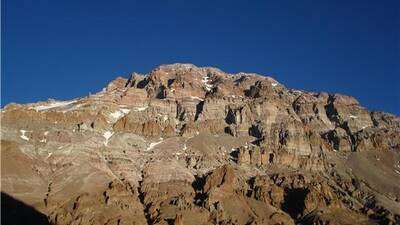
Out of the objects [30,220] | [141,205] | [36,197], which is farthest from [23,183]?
[141,205]

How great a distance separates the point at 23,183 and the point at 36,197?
7.62 metres

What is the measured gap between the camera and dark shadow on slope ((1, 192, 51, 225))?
16588 cm

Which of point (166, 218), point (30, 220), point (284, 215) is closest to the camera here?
point (30, 220)

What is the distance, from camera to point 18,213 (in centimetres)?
17062

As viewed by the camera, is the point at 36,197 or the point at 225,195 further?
the point at 225,195

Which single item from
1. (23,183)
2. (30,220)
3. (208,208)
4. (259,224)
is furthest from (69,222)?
(259,224)

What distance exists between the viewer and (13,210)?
17150 centimetres

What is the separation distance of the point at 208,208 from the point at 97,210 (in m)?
32.3

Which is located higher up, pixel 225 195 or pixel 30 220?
pixel 225 195

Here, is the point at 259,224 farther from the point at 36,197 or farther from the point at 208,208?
the point at 36,197

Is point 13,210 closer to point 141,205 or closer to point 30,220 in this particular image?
point 30,220

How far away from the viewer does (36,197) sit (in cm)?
18488

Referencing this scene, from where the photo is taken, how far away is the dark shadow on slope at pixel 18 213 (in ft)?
544

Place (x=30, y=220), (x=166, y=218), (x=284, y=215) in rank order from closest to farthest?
(x=30, y=220), (x=166, y=218), (x=284, y=215)
